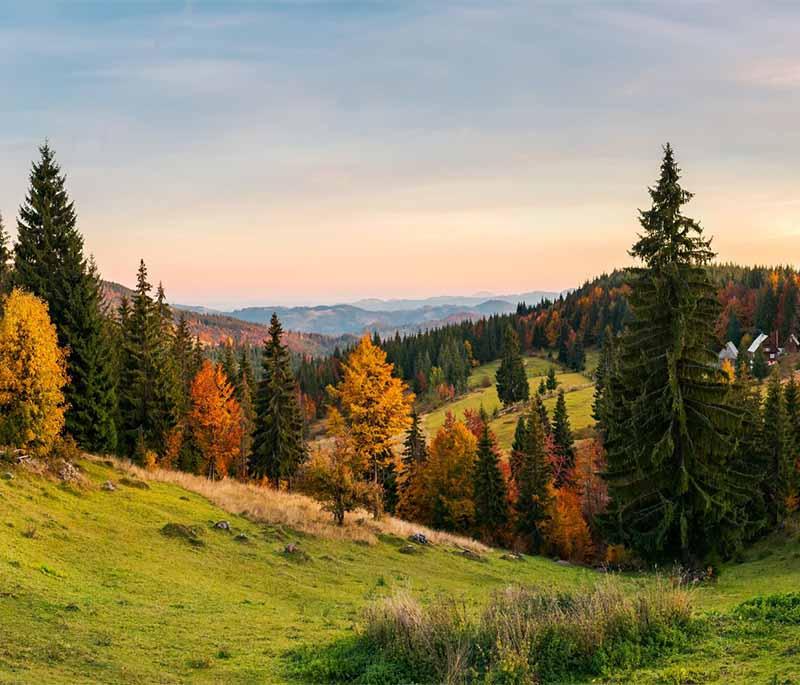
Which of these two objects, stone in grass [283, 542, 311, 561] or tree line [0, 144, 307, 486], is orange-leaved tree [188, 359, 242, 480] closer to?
tree line [0, 144, 307, 486]

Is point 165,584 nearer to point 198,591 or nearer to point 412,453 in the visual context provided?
point 198,591

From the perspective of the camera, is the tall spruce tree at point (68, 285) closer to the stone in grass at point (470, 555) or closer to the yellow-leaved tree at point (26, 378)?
the yellow-leaved tree at point (26, 378)

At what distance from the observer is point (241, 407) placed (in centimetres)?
6644

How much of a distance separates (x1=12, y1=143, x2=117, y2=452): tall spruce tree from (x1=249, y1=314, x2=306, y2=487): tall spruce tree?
579 inches

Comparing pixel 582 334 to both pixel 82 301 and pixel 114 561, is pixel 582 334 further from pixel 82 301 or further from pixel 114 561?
pixel 114 561

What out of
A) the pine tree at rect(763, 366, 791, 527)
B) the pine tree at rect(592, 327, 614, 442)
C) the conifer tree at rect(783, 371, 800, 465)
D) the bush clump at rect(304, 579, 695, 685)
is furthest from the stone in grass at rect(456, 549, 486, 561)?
the conifer tree at rect(783, 371, 800, 465)

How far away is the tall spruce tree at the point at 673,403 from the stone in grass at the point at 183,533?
1879cm

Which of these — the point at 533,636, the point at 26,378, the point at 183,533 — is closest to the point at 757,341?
the point at 183,533

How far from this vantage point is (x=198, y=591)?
19391 mm

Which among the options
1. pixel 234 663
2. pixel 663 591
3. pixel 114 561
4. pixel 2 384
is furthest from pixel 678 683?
pixel 2 384

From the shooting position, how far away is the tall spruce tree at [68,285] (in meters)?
37.3

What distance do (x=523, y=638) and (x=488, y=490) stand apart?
49.4 m

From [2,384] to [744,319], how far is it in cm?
17336

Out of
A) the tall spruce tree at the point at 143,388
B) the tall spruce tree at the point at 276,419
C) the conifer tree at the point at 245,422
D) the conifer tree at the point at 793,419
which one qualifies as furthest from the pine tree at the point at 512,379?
the tall spruce tree at the point at 143,388
